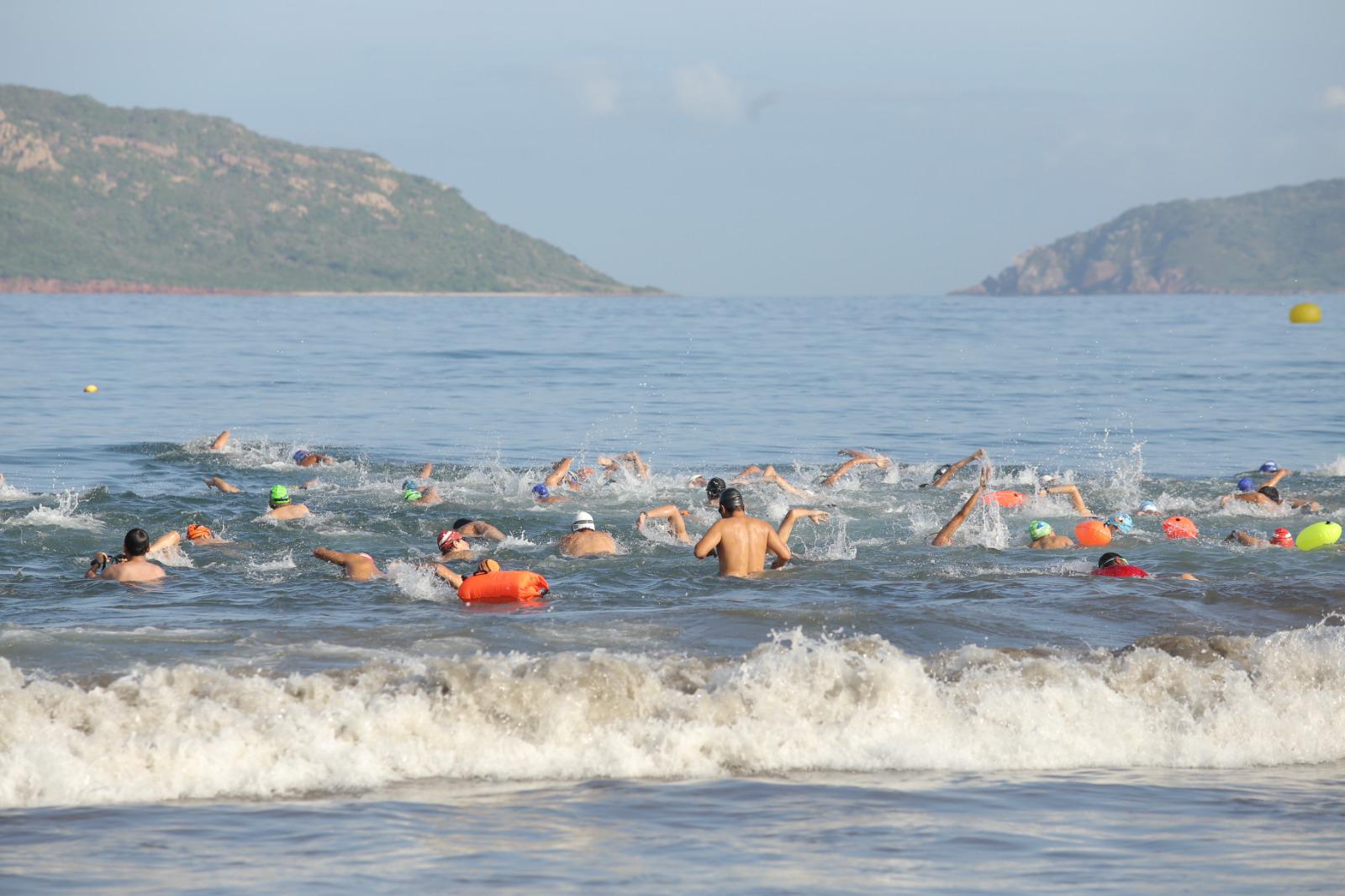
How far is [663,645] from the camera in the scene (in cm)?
1162

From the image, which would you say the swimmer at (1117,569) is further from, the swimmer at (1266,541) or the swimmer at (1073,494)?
the swimmer at (1073,494)

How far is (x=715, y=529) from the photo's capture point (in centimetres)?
1407

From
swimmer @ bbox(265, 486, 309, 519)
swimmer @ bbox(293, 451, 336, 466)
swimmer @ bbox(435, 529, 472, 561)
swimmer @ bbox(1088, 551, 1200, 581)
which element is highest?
swimmer @ bbox(293, 451, 336, 466)

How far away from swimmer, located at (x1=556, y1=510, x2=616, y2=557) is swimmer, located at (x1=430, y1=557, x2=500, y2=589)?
2060 mm

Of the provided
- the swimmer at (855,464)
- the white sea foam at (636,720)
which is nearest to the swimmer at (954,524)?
the white sea foam at (636,720)

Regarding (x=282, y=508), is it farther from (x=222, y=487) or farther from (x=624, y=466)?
(x=624, y=466)

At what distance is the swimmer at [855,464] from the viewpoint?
21.9 m

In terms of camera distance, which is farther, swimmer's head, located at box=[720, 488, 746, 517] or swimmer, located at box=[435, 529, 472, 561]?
swimmer, located at box=[435, 529, 472, 561]

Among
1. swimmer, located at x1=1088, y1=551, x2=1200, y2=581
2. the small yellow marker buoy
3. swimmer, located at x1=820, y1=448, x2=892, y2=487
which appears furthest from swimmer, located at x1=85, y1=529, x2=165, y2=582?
the small yellow marker buoy

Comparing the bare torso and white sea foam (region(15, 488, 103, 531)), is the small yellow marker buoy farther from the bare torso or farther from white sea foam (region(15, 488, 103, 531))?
white sea foam (region(15, 488, 103, 531))

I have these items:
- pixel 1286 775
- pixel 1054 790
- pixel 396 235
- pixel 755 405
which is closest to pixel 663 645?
pixel 1054 790

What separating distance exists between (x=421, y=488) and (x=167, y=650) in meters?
9.68

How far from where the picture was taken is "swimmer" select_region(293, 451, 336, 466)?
24344 millimetres

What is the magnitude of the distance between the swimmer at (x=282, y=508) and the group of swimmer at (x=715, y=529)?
10 millimetres
